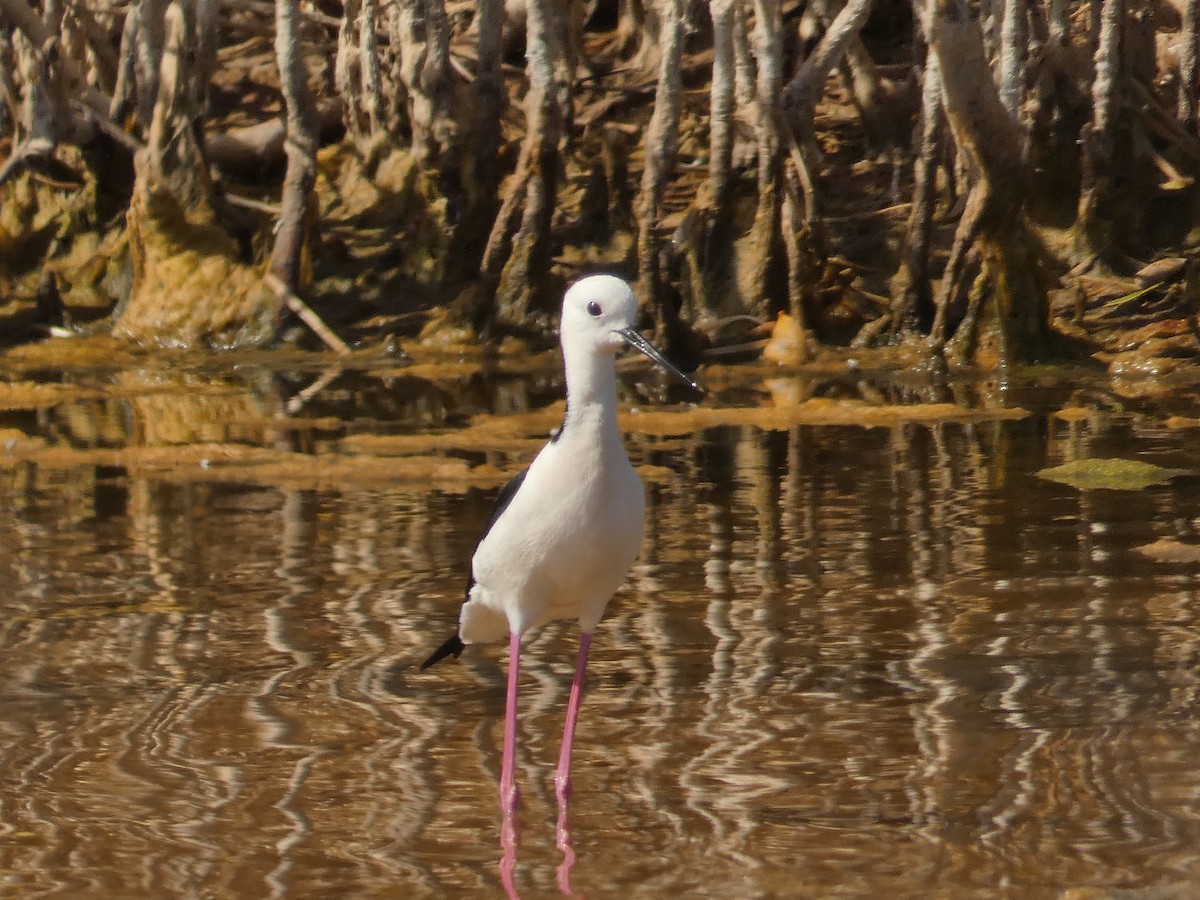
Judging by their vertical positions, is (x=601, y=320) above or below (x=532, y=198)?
below

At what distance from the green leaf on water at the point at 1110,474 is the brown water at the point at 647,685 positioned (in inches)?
5.2

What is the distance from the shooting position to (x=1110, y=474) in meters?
10.2

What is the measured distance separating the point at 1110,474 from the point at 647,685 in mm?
4345

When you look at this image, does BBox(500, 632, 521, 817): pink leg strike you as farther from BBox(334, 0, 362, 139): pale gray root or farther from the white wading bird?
BBox(334, 0, 362, 139): pale gray root

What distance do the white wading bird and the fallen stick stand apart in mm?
11557

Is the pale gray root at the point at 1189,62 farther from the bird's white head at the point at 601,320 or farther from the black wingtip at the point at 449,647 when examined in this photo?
the bird's white head at the point at 601,320

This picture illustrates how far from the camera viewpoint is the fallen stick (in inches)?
672

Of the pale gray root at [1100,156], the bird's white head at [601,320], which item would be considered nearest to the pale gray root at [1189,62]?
the pale gray root at [1100,156]

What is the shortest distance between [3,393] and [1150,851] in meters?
11.3

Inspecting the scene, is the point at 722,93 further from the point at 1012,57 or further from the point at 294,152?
the point at 294,152

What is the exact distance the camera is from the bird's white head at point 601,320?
5398 mm

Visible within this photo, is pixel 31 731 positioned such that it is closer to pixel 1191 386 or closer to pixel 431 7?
pixel 1191 386

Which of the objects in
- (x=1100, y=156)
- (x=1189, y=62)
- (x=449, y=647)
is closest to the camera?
(x=449, y=647)

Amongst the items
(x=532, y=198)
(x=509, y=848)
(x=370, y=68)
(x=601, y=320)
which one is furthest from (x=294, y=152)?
(x=509, y=848)
